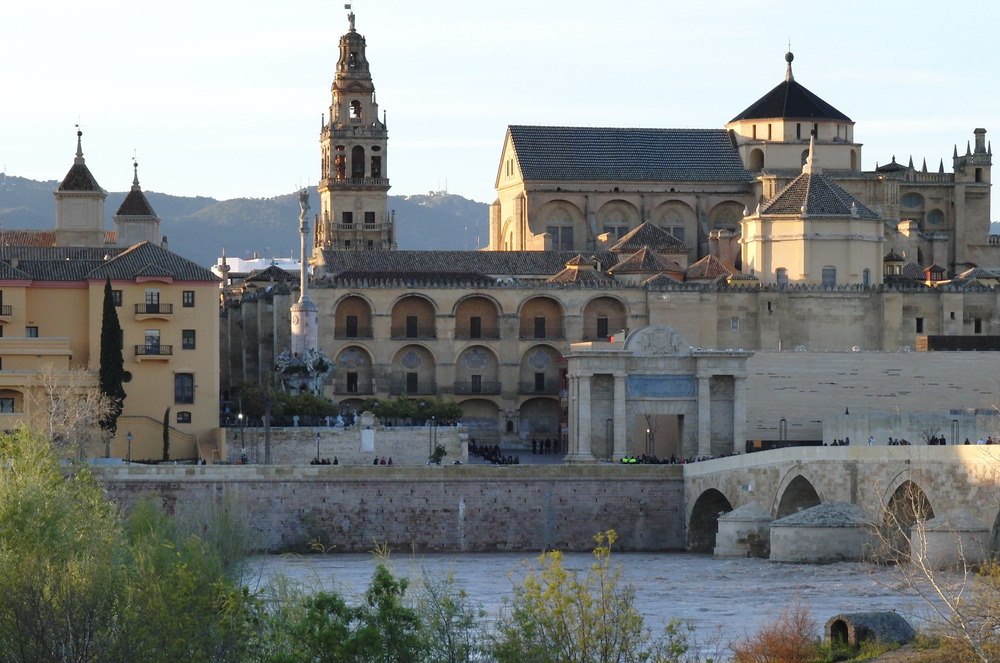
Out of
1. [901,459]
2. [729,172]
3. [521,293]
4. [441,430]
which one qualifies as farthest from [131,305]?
[729,172]

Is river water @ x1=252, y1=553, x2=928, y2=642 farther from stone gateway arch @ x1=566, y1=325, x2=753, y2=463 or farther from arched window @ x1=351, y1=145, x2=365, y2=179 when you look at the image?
arched window @ x1=351, y1=145, x2=365, y2=179

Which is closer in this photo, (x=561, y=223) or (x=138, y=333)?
(x=138, y=333)

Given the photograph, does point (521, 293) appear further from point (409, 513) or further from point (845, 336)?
point (409, 513)

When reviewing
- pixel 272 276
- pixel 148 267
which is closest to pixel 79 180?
pixel 272 276

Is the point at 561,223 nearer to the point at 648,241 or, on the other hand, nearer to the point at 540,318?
the point at 648,241

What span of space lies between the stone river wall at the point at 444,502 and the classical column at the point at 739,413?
1040 centimetres

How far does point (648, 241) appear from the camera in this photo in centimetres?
9619

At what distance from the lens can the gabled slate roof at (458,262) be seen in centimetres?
9144

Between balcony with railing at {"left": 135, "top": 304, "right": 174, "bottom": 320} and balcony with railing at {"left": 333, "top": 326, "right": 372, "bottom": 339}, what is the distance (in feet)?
47.2

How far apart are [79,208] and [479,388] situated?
1928 cm

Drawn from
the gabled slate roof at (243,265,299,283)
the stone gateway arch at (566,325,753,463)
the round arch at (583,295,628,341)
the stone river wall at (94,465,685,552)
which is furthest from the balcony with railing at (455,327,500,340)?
the stone river wall at (94,465,685,552)

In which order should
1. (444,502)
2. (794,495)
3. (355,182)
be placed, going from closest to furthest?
(794,495) → (444,502) → (355,182)

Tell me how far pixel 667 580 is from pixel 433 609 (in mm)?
21590

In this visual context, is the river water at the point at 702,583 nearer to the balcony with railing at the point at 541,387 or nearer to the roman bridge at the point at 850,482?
the roman bridge at the point at 850,482
